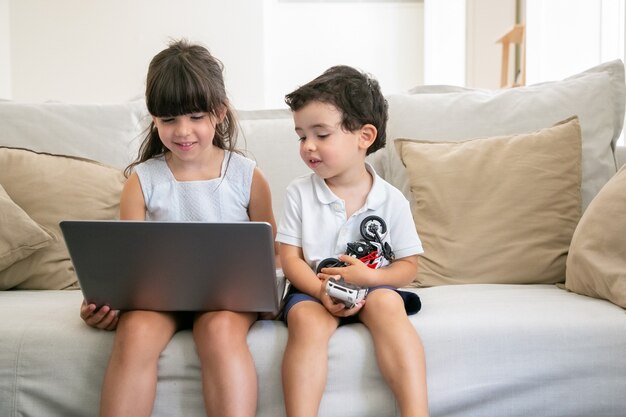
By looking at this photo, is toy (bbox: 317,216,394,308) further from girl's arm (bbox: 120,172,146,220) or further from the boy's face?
girl's arm (bbox: 120,172,146,220)

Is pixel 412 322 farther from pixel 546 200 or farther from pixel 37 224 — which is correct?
pixel 37 224

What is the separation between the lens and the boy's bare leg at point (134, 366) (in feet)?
4.45

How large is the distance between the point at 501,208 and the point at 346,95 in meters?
0.54

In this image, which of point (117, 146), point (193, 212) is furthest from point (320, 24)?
point (193, 212)

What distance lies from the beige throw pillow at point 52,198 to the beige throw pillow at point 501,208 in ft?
2.69

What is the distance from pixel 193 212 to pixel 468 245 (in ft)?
2.27

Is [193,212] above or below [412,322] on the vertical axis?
above

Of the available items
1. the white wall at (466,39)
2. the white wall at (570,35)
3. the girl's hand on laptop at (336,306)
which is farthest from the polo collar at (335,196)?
the white wall at (466,39)

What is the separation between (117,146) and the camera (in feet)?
7.12

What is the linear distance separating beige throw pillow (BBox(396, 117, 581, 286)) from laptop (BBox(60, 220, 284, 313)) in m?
0.64

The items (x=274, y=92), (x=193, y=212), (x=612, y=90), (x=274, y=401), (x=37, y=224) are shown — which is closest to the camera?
(x=274, y=401)

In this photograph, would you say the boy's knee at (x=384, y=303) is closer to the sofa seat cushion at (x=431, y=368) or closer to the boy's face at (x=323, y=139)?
the sofa seat cushion at (x=431, y=368)

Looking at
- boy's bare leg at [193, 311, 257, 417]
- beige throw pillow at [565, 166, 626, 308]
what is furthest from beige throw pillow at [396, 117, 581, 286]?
boy's bare leg at [193, 311, 257, 417]

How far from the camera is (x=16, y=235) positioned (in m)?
1.83
